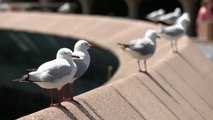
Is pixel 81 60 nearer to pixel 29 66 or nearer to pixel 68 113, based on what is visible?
pixel 68 113

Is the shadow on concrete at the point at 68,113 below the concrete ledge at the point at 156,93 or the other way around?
the other way around

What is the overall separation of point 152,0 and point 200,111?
33.2m

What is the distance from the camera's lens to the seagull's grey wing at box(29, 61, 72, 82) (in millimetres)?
6629

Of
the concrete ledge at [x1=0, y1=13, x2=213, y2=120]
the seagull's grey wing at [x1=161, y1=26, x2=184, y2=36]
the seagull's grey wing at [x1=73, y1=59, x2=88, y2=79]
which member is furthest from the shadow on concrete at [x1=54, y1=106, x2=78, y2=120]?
the seagull's grey wing at [x1=161, y1=26, x2=184, y2=36]

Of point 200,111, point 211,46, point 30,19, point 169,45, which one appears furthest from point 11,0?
point 200,111

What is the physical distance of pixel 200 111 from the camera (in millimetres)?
9242

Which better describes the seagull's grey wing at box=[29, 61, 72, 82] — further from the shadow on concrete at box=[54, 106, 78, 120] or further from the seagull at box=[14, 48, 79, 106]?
the shadow on concrete at box=[54, 106, 78, 120]

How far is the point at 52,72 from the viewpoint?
674cm

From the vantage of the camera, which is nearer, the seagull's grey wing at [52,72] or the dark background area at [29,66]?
the seagull's grey wing at [52,72]

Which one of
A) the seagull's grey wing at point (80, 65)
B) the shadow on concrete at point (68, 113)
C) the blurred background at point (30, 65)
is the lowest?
the blurred background at point (30, 65)

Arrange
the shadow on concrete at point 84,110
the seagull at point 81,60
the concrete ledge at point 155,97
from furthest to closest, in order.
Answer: the seagull at point 81,60
the concrete ledge at point 155,97
the shadow on concrete at point 84,110

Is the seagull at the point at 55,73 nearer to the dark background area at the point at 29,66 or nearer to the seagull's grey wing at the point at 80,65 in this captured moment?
the seagull's grey wing at the point at 80,65

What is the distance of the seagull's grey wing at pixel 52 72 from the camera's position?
6.63m

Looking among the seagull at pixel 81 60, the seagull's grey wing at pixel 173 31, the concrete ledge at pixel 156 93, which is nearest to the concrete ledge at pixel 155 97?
the concrete ledge at pixel 156 93
